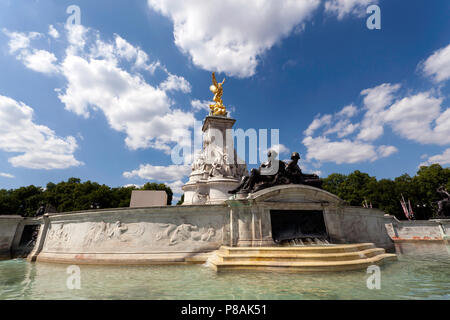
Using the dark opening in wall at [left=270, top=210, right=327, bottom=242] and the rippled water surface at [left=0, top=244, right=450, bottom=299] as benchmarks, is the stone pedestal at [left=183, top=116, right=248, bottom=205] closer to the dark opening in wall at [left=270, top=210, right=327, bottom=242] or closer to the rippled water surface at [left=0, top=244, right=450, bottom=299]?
the dark opening in wall at [left=270, top=210, right=327, bottom=242]

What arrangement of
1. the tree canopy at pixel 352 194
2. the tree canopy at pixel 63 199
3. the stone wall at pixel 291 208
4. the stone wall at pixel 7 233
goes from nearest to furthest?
the stone wall at pixel 291 208 < the stone wall at pixel 7 233 < the tree canopy at pixel 352 194 < the tree canopy at pixel 63 199

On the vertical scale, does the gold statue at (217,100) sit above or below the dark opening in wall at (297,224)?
above

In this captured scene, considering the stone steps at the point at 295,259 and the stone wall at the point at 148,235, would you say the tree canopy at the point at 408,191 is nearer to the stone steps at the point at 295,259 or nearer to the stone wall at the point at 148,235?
the stone steps at the point at 295,259

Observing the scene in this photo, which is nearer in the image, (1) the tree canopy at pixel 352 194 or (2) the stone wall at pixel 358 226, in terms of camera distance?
(2) the stone wall at pixel 358 226

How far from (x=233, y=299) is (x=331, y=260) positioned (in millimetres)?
4615

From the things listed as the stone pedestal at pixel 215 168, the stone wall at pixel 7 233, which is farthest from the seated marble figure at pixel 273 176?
the stone wall at pixel 7 233

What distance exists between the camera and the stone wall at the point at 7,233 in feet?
44.2

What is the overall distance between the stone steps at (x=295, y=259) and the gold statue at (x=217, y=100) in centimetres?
1687

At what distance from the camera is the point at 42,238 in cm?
1235

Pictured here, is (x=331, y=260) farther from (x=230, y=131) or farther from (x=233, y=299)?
(x=230, y=131)

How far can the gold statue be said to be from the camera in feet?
75.4
